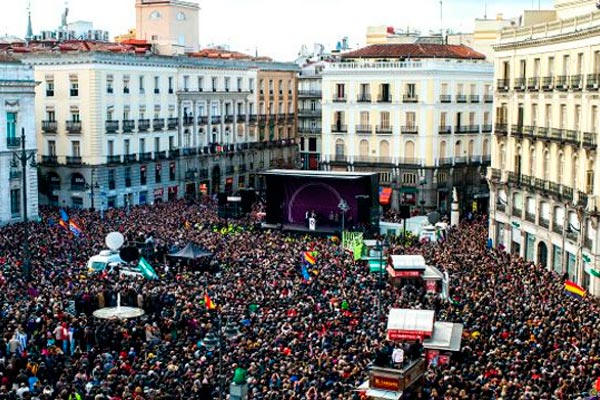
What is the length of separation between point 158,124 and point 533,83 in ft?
104

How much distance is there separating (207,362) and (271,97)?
62609 millimetres

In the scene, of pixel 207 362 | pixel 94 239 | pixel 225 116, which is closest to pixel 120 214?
pixel 94 239

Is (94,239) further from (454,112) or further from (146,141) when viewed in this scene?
(454,112)

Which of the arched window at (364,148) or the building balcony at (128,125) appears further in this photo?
the arched window at (364,148)

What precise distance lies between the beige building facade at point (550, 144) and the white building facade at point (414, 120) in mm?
13237

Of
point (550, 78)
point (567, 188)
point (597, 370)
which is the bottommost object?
point (597, 370)

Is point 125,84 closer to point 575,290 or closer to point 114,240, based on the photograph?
point 114,240

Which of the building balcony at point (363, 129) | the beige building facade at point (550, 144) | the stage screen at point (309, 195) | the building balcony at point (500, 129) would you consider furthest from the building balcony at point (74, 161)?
the building balcony at point (500, 129)

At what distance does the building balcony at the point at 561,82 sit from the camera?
156ft

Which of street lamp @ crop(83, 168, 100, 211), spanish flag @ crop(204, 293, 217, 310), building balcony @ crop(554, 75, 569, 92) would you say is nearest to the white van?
spanish flag @ crop(204, 293, 217, 310)

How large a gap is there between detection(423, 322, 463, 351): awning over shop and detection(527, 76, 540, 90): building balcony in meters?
24.8

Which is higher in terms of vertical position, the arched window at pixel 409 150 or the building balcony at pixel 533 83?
the building balcony at pixel 533 83

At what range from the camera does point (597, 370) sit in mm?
27453

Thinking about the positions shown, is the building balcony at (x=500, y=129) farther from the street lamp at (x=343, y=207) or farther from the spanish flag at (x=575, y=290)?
the spanish flag at (x=575, y=290)
